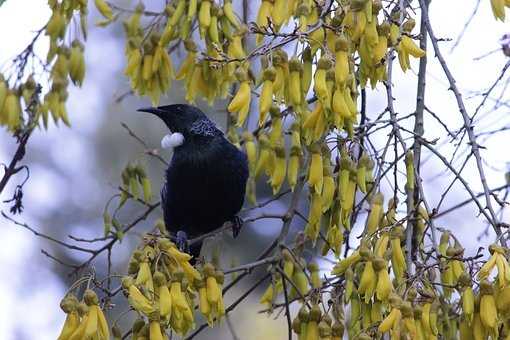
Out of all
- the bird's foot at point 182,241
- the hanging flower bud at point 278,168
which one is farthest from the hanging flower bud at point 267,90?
the bird's foot at point 182,241

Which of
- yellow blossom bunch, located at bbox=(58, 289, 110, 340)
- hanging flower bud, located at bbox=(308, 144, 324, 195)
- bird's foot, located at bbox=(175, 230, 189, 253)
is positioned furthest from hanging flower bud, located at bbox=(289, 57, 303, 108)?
bird's foot, located at bbox=(175, 230, 189, 253)

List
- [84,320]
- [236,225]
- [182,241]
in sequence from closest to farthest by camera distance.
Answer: [84,320] → [182,241] → [236,225]

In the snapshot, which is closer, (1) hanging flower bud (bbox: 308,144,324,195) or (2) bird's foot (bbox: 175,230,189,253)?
(1) hanging flower bud (bbox: 308,144,324,195)

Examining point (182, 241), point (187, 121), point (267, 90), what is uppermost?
point (187, 121)

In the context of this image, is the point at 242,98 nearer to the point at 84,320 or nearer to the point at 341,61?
the point at 341,61

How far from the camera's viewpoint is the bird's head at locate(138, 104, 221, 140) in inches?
182

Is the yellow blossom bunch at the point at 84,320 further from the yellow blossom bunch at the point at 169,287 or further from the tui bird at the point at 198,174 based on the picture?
the tui bird at the point at 198,174

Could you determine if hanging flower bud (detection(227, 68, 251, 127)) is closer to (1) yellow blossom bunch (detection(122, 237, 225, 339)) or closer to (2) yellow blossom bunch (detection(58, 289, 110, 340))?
(1) yellow blossom bunch (detection(122, 237, 225, 339))

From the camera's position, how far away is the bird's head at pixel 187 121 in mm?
4613

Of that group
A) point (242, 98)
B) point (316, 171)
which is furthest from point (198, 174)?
point (242, 98)

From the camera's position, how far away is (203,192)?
14.9ft

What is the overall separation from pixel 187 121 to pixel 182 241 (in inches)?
25.3

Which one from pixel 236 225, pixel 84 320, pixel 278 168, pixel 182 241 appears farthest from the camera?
pixel 236 225

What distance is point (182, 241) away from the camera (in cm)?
429
